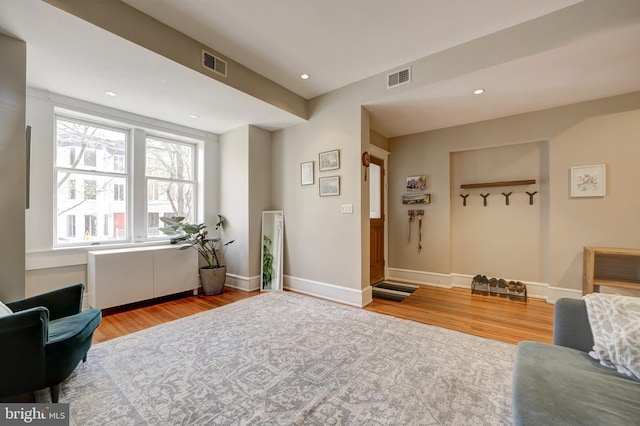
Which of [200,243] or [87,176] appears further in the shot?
[200,243]

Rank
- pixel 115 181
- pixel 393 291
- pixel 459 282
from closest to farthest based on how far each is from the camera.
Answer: pixel 115 181, pixel 393 291, pixel 459 282

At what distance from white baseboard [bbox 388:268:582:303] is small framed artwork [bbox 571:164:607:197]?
1.30 meters

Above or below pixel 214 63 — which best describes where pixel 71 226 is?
below

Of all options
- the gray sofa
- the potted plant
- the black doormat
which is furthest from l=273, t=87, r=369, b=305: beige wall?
the gray sofa

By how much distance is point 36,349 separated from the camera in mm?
1497

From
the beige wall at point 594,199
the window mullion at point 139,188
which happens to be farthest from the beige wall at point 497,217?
the window mullion at point 139,188

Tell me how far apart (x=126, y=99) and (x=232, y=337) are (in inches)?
125

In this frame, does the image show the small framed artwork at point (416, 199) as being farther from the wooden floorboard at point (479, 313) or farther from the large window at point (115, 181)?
the large window at point (115, 181)

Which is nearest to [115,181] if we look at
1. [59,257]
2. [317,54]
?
[59,257]

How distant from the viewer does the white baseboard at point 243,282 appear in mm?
4167

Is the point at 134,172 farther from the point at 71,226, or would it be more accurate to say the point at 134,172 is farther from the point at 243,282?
the point at 243,282

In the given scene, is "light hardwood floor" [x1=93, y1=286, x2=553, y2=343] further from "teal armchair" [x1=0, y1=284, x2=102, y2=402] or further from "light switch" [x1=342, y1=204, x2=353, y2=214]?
"light switch" [x1=342, y1=204, x2=353, y2=214]

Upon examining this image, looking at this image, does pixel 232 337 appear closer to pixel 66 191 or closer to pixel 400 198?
pixel 66 191

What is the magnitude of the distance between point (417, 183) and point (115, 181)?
4807 millimetres
